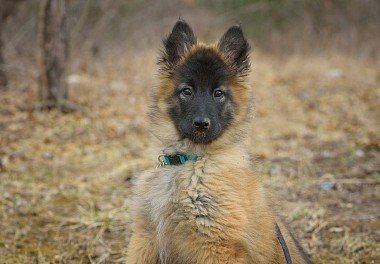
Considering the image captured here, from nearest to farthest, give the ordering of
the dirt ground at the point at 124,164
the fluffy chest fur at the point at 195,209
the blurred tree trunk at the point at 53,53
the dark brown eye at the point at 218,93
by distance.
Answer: the fluffy chest fur at the point at 195,209 < the dark brown eye at the point at 218,93 < the dirt ground at the point at 124,164 < the blurred tree trunk at the point at 53,53

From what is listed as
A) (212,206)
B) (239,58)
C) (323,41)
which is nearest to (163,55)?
(239,58)

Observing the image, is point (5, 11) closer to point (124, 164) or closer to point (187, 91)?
point (124, 164)

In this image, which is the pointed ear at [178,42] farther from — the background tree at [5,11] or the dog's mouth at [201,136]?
the background tree at [5,11]

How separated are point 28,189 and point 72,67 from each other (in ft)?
22.4

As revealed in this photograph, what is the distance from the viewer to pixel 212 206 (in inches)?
135

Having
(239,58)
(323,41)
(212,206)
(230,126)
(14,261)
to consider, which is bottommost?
(14,261)

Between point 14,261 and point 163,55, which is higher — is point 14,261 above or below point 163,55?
below

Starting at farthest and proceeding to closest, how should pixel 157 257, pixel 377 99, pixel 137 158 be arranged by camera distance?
pixel 377 99, pixel 137 158, pixel 157 257

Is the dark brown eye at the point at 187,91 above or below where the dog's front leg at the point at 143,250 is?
above

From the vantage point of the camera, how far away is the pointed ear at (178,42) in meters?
4.03

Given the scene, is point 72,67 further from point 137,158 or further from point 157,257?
point 157,257

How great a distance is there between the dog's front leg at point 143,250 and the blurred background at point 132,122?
39.3 inches

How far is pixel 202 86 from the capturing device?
3.84m

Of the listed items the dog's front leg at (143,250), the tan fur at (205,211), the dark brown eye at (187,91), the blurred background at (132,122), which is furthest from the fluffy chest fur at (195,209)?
the blurred background at (132,122)
